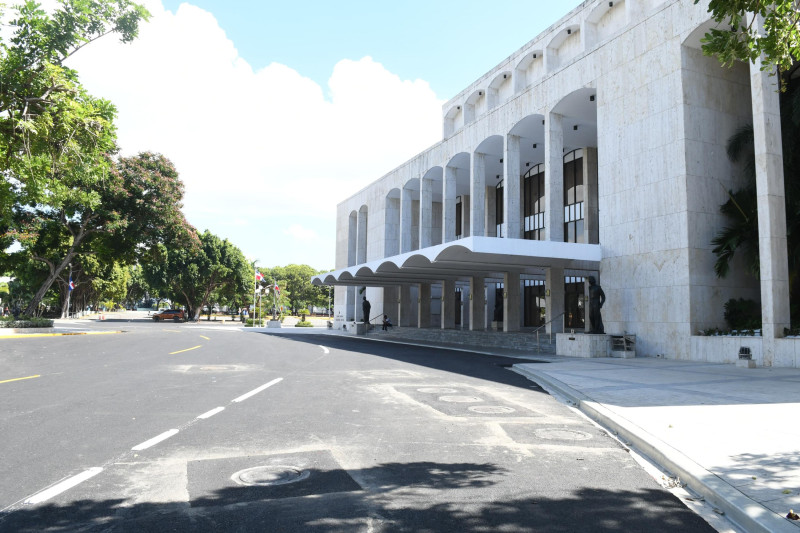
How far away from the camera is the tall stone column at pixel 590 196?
32438mm

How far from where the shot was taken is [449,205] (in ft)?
Answer: 121

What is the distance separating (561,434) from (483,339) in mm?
22280

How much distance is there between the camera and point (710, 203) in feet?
66.8

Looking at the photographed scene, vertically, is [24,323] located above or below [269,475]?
above

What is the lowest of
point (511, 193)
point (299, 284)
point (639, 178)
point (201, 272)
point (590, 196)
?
point (201, 272)

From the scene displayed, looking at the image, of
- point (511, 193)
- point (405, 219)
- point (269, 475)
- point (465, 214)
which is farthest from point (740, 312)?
point (465, 214)

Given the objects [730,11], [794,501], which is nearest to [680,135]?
[730,11]

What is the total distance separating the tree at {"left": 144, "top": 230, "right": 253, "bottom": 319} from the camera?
200 feet

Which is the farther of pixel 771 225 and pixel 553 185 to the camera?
pixel 553 185

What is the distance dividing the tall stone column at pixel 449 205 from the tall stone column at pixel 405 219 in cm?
640

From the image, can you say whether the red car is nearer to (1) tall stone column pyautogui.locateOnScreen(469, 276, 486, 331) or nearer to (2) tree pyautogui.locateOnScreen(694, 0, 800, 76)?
(1) tall stone column pyautogui.locateOnScreen(469, 276, 486, 331)

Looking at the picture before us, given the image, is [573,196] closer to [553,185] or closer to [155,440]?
[553,185]

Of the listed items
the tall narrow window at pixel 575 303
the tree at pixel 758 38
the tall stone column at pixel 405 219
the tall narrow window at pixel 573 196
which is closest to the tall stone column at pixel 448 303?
the tall stone column at pixel 405 219

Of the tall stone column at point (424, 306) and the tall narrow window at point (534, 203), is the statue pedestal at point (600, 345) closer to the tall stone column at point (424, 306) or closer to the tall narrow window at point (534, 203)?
the tall narrow window at point (534, 203)
